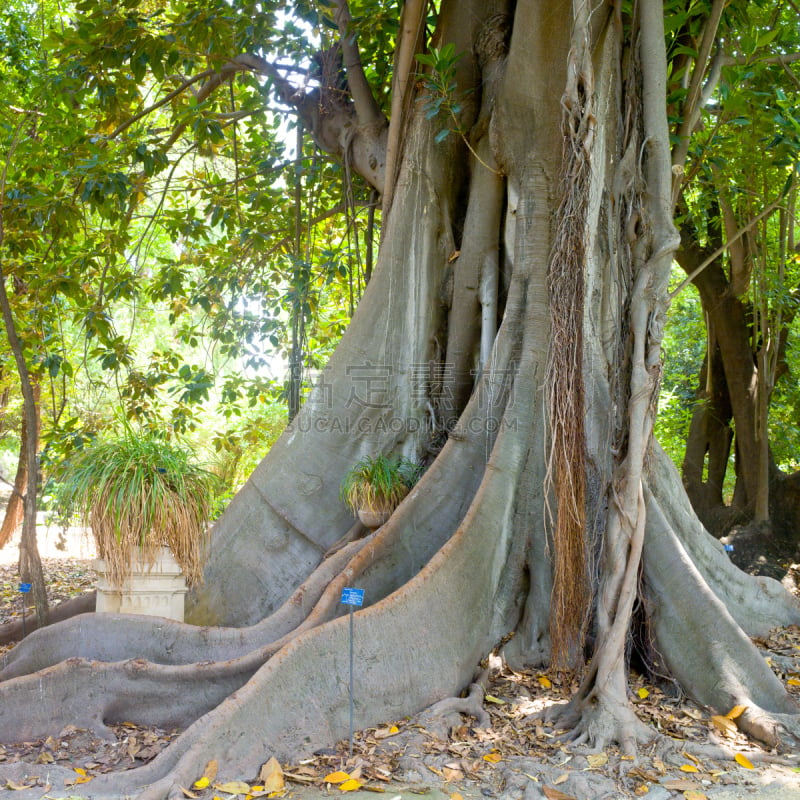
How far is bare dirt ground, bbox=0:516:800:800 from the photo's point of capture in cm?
311

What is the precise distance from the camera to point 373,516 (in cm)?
484

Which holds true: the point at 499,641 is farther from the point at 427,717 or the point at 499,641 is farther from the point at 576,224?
the point at 576,224

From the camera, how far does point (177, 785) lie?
307 centimetres

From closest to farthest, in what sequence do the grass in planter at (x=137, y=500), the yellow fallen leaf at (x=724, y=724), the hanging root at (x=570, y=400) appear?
the yellow fallen leaf at (x=724, y=724)
the hanging root at (x=570, y=400)
the grass in planter at (x=137, y=500)

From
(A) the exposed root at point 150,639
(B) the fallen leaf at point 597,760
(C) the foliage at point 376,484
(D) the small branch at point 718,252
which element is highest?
(D) the small branch at point 718,252

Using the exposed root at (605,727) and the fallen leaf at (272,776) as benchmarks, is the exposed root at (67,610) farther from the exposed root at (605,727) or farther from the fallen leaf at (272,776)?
the exposed root at (605,727)

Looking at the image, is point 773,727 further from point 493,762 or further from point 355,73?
point 355,73

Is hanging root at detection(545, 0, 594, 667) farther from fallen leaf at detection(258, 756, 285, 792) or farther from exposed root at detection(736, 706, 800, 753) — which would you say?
fallen leaf at detection(258, 756, 285, 792)

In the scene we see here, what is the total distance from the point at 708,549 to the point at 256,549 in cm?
289

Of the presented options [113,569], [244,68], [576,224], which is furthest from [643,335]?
[244,68]

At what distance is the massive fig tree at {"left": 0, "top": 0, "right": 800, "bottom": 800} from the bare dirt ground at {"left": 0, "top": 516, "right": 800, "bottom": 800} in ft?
0.39

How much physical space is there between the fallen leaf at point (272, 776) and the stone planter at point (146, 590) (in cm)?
139

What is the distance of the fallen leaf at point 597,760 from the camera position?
326 cm

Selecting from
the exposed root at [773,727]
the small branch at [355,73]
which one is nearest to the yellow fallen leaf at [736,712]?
the exposed root at [773,727]
